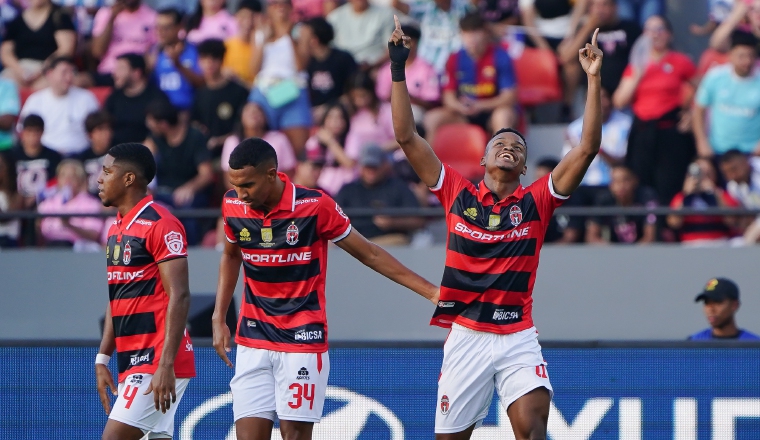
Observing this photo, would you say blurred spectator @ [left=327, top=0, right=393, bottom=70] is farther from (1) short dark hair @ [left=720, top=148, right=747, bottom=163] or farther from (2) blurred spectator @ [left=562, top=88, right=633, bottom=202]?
(1) short dark hair @ [left=720, top=148, right=747, bottom=163]

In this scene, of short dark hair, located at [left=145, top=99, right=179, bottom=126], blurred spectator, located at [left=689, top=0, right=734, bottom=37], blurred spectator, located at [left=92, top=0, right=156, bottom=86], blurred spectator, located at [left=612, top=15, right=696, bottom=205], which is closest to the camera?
blurred spectator, located at [left=612, top=15, right=696, bottom=205]

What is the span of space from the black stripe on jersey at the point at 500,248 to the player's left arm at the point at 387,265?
31cm

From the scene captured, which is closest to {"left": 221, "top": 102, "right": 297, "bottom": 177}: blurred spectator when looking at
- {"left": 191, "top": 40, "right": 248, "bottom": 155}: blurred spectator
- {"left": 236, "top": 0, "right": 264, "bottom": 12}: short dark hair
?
{"left": 191, "top": 40, "right": 248, "bottom": 155}: blurred spectator

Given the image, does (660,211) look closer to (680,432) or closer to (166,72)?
(680,432)

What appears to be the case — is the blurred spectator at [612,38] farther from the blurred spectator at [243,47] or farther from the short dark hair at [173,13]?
the short dark hair at [173,13]

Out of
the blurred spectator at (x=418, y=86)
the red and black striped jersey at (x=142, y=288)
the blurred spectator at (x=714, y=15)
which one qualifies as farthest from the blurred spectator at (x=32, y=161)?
the blurred spectator at (x=714, y=15)

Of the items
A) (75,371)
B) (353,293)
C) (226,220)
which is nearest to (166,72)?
(353,293)

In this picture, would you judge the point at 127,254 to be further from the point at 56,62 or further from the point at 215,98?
the point at 56,62

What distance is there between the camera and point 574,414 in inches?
299

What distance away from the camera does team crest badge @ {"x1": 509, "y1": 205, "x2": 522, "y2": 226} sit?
6422mm

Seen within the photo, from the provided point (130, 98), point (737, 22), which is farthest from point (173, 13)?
point (737, 22)

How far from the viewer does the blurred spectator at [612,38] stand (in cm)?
1230

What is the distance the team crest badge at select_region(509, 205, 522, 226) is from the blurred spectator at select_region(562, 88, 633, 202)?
476cm

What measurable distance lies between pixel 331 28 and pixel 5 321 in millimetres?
4689
